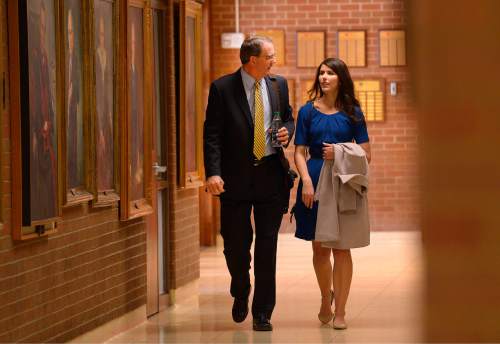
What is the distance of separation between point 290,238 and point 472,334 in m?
12.7

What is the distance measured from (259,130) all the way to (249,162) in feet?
0.65

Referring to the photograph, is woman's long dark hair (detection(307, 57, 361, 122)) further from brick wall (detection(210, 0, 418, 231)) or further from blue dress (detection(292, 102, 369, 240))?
brick wall (detection(210, 0, 418, 231))

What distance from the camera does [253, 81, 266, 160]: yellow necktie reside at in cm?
632

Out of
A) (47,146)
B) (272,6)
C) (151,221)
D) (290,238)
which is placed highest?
(272,6)

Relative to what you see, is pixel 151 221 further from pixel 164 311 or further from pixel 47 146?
pixel 47 146

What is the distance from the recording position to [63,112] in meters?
5.35

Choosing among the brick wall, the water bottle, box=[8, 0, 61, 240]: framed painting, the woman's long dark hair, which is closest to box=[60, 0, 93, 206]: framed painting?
box=[8, 0, 61, 240]: framed painting

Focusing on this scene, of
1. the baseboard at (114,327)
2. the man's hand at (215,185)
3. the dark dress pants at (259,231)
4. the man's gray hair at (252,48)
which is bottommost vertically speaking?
the baseboard at (114,327)

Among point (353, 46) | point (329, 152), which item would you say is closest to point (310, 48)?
point (353, 46)

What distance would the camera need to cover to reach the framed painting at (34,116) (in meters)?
4.69

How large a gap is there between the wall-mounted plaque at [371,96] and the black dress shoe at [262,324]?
734 centimetres

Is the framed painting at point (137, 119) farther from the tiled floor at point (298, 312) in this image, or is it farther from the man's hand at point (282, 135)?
the man's hand at point (282, 135)

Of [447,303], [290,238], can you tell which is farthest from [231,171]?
[290,238]

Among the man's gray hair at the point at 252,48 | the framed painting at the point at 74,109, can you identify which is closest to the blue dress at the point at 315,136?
the man's gray hair at the point at 252,48
